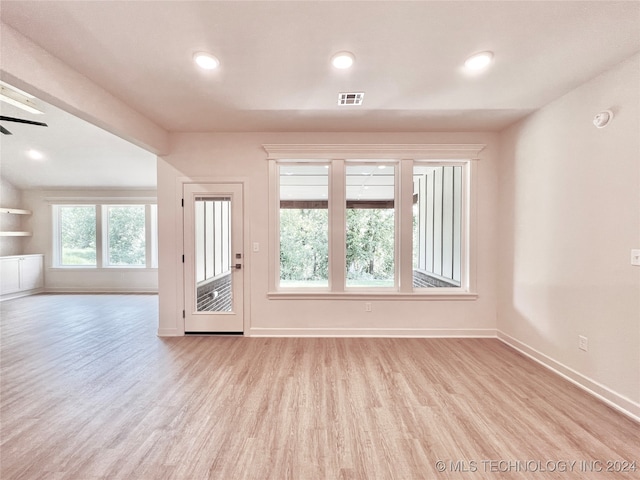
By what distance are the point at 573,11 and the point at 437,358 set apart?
306 cm

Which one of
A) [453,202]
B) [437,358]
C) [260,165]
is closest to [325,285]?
[437,358]

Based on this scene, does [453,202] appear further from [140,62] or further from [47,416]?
[47,416]

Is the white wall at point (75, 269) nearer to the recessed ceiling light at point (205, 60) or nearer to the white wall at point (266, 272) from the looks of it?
the white wall at point (266, 272)

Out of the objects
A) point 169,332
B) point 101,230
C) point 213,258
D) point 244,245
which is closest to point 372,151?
point 244,245

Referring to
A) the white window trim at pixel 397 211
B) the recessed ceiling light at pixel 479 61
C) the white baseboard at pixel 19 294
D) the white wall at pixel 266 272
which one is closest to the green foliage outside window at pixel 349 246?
the white window trim at pixel 397 211

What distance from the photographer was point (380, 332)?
3.53m

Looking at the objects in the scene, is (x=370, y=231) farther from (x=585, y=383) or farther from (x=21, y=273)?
(x=21, y=273)

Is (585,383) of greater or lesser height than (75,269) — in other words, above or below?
below

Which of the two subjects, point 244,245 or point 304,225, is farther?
point 304,225

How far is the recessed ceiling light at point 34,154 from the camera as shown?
17.4ft

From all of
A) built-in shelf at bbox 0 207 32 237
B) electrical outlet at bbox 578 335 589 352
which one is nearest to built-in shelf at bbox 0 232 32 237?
built-in shelf at bbox 0 207 32 237

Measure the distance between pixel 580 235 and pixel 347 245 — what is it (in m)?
2.40

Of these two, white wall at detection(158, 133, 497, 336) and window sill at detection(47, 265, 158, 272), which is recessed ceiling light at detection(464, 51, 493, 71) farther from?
window sill at detection(47, 265, 158, 272)

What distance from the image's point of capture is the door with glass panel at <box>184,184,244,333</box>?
11.7 feet
